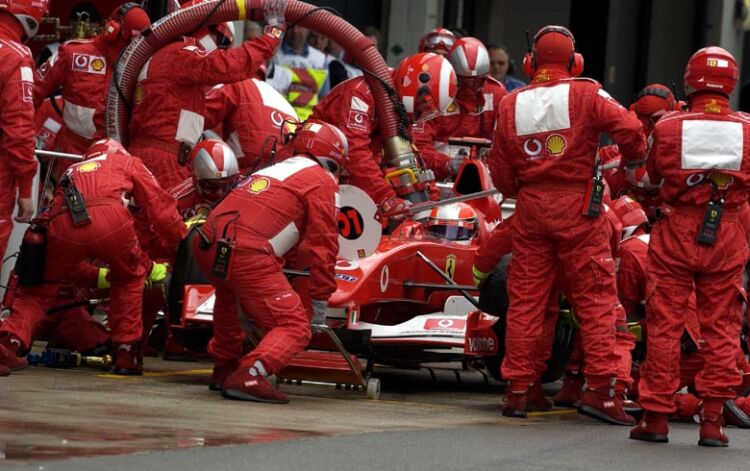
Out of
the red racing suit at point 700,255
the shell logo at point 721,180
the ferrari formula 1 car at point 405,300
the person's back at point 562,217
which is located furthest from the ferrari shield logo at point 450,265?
the shell logo at point 721,180

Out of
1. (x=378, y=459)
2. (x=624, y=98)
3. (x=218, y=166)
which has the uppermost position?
(x=624, y=98)

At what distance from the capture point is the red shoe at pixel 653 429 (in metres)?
8.69

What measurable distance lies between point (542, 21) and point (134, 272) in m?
13.3

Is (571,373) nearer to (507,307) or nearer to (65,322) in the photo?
(507,307)

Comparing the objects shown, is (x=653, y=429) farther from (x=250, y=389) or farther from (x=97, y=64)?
(x=97, y=64)

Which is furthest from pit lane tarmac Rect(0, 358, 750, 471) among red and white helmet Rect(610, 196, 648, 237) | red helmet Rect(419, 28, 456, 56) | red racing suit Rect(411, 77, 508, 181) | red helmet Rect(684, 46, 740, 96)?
red helmet Rect(419, 28, 456, 56)

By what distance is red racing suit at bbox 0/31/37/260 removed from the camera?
401 inches

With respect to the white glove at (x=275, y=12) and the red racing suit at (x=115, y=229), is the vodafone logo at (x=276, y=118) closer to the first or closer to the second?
the white glove at (x=275, y=12)

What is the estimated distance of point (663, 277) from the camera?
885cm

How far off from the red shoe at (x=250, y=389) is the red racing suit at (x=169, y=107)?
3.17 meters

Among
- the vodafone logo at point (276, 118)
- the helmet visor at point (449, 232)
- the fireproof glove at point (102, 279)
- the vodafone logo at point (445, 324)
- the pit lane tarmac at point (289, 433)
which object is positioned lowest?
the pit lane tarmac at point (289, 433)

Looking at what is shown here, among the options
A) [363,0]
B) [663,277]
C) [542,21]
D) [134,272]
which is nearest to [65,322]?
[134,272]

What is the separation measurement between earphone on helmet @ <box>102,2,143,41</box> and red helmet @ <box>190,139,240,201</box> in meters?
2.09

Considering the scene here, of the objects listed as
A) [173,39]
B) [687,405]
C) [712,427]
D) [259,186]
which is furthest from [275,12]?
[712,427]
